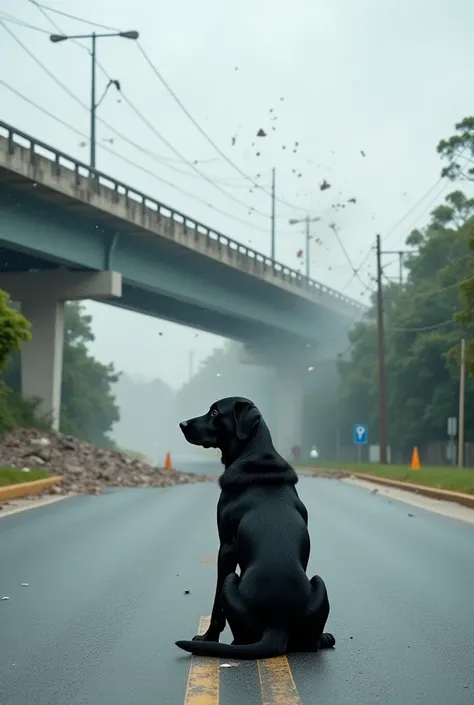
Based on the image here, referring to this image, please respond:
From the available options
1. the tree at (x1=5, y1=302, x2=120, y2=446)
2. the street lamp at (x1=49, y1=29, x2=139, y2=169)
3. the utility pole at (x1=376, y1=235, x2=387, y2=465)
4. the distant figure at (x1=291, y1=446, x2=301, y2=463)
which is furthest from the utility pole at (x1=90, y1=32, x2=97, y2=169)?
the distant figure at (x1=291, y1=446, x2=301, y2=463)

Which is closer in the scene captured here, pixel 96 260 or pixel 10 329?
pixel 10 329

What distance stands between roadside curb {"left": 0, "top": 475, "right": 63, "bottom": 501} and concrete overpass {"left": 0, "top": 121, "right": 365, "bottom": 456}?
9.58m

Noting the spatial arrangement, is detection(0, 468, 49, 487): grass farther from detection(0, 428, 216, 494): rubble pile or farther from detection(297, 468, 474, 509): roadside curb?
detection(297, 468, 474, 509): roadside curb

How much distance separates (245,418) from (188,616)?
8.04 ft

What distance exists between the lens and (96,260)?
142ft

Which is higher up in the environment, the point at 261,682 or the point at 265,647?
the point at 265,647

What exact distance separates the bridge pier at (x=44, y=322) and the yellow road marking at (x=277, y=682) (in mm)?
38062

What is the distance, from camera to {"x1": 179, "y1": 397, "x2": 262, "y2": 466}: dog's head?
7043 millimetres

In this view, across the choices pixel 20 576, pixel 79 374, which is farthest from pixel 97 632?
pixel 79 374

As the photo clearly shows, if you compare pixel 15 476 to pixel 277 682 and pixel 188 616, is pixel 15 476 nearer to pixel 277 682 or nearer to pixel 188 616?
pixel 188 616

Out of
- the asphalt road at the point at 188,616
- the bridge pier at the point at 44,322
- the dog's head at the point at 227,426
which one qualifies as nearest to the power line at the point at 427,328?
the bridge pier at the point at 44,322

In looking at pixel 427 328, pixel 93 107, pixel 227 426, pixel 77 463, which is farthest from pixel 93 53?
pixel 227 426

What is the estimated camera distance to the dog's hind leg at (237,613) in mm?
6445

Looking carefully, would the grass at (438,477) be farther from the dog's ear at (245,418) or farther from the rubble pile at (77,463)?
the dog's ear at (245,418)
